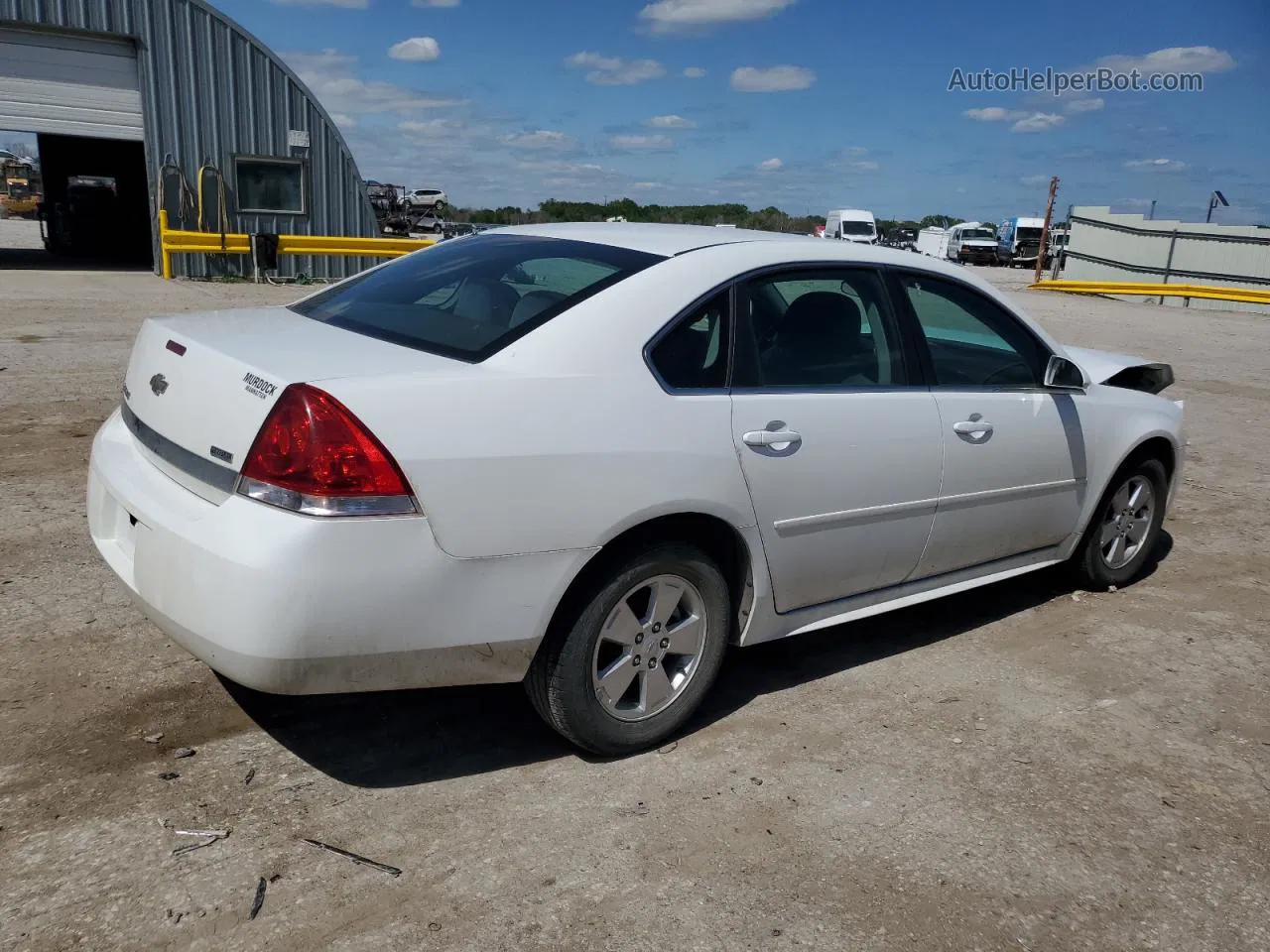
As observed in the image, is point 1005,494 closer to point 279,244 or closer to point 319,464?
point 319,464

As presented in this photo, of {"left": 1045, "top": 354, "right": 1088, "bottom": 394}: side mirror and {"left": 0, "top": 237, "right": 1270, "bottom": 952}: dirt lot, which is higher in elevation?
{"left": 1045, "top": 354, "right": 1088, "bottom": 394}: side mirror

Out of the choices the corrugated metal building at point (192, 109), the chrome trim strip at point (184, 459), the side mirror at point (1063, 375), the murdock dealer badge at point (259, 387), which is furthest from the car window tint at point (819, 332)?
the corrugated metal building at point (192, 109)

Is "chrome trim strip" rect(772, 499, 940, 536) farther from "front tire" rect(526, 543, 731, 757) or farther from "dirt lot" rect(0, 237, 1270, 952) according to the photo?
"dirt lot" rect(0, 237, 1270, 952)

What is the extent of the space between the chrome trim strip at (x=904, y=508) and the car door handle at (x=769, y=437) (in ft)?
0.86

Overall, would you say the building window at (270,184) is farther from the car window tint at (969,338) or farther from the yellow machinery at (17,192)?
the yellow machinery at (17,192)

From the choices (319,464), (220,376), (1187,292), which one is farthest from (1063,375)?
(1187,292)

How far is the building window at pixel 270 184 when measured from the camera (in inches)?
795

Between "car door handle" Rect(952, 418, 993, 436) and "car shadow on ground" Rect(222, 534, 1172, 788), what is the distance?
0.98 m

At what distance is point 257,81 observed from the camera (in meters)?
19.7

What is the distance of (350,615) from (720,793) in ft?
4.15

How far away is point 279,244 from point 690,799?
61.9ft

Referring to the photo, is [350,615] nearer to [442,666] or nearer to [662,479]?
[442,666]

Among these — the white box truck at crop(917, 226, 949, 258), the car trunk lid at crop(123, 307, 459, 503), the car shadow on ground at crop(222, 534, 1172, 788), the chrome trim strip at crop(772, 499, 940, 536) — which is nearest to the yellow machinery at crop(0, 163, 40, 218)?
the white box truck at crop(917, 226, 949, 258)

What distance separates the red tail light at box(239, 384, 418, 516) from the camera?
102 inches
